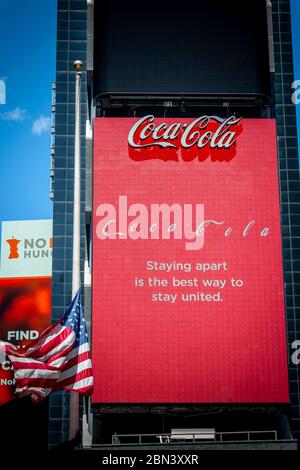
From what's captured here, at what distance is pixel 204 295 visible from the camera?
181ft

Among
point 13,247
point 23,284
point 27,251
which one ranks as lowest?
point 23,284

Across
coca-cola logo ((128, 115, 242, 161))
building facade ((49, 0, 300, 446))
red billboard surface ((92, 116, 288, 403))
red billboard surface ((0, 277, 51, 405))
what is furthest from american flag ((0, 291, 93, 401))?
red billboard surface ((0, 277, 51, 405))

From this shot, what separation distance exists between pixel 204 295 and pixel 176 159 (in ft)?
28.4

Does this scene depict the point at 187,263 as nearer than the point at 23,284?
Yes

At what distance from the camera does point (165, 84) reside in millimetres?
59625

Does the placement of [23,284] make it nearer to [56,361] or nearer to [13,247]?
[13,247]

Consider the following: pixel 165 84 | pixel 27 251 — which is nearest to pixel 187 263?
pixel 165 84

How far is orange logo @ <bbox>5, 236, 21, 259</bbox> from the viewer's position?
3356 inches

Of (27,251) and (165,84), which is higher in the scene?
(165,84)

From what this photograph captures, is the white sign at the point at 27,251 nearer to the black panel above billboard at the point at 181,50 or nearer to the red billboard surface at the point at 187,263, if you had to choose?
the black panel above billboard at the point at 181,50

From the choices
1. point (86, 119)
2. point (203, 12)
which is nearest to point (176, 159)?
point (86, 119)

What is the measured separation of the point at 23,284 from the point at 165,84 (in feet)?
97.7

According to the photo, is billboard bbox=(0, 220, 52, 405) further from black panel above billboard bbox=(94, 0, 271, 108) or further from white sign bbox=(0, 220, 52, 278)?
black panel above billboard bbox=(94, 0, 271, 108)
